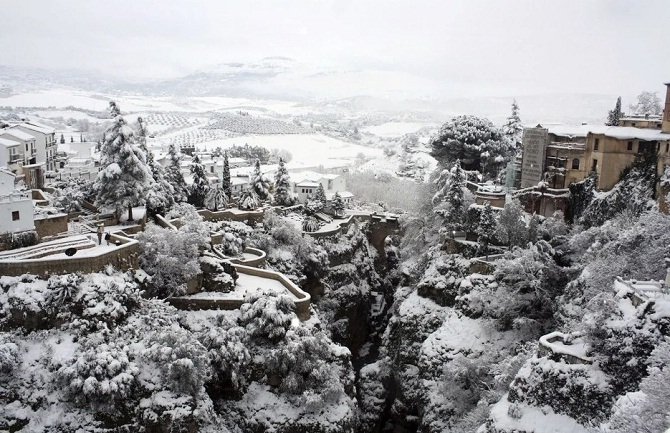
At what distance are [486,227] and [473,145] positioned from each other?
15.2m

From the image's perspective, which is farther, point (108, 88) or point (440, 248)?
point (108, 88)

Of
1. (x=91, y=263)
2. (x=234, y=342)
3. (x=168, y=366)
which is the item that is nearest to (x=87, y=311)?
(x=91, y=263)

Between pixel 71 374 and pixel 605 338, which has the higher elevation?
pixel 605 338

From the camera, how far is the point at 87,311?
24875 mm

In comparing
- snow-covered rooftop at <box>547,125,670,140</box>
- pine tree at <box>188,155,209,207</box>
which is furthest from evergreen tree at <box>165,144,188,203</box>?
snow-covered rooftop at <box>547,125,670,140</box>

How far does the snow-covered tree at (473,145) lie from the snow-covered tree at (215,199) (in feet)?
68.1

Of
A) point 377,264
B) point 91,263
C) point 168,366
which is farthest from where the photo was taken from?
point 377,264

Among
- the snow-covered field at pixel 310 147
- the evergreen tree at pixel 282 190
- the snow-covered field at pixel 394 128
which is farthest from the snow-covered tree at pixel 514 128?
the snow-covered field at pixel 394 128

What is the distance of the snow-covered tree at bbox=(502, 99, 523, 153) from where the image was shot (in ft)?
185

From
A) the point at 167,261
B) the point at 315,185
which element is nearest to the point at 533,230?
the point at 167,261

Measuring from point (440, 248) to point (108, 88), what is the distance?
181 metres

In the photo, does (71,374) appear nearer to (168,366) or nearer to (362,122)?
(168,366)

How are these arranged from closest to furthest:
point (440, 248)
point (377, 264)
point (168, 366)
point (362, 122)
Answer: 1. point (168, 366)
2. point (440, 248)
3. point (377, 264)
4. point (362, 122)

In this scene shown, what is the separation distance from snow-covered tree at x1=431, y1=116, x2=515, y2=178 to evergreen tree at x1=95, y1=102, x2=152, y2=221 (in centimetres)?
2854
